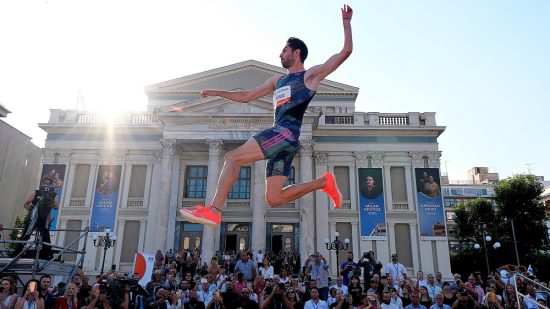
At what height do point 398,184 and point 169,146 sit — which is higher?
point 169,146

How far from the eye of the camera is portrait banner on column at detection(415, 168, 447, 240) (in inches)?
1166

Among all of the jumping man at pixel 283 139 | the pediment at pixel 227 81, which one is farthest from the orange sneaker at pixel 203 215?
the pediment at pixel 227 81

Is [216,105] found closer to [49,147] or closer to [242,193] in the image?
[242,193]

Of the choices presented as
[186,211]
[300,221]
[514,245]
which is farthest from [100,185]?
[514,245]

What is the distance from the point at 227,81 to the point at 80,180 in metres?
14.1

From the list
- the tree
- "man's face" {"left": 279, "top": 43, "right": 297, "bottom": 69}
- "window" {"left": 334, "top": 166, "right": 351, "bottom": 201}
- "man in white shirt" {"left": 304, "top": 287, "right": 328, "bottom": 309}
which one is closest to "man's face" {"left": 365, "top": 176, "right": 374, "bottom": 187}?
"window" {"left": 334, "top": 166, "right": 351, "bottom": 201}

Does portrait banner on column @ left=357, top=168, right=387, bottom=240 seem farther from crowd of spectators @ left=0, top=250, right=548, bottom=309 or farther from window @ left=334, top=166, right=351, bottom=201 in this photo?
crowd of spectators @ left=0, top=250, right=548, bottom=309

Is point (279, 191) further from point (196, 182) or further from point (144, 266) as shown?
point (196, 182)

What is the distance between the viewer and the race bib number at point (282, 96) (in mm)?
4836

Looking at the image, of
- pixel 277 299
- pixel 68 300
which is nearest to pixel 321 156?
pixel 277 299

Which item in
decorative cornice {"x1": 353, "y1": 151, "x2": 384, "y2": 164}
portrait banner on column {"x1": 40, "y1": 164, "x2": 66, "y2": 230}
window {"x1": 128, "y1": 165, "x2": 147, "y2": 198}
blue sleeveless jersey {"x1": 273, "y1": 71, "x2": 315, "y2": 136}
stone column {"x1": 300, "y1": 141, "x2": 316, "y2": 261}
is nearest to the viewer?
blue sleeveless jersey {"x1": 273, "y1": 71, "x2": 315, "y2": 136}

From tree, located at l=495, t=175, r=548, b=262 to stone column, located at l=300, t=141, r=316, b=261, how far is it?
18621mm

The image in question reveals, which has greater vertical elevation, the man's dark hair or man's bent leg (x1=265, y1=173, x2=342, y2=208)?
the man's dark hair

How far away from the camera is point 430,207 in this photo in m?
29.8
